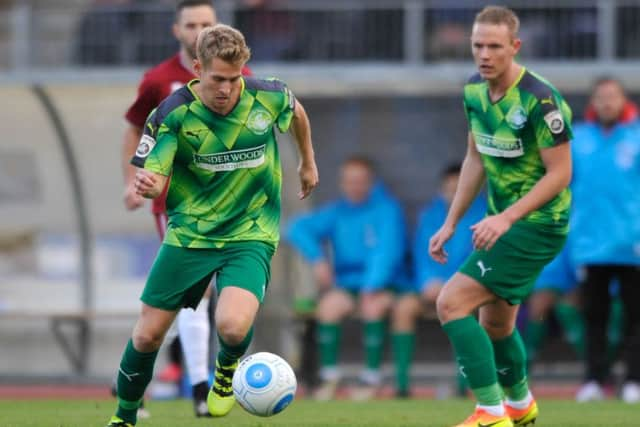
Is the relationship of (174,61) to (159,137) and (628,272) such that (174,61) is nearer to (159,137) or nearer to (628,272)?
(159,137)

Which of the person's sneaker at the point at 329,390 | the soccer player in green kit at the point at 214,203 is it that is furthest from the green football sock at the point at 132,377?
the person's sneaker at the point at 329,390

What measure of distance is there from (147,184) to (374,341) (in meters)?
5.91

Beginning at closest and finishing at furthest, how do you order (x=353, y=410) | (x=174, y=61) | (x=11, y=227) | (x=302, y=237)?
(x=174, y=61) → (x=353, y=410) → (x=302, y=237) → (x=11, y=227)

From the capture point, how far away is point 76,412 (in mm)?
8656

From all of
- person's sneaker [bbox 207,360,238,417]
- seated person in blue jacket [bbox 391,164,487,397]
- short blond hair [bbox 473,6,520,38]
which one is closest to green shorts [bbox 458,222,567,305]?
short blond hair [bbox 473,6,520,38]

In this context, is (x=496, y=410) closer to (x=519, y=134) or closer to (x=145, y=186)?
(x=519, y=134)

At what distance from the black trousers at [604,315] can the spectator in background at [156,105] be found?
3.65m

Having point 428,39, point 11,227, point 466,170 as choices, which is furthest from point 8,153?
point 466,170

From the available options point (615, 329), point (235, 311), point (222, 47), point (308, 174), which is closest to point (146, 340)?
point (235, 311)

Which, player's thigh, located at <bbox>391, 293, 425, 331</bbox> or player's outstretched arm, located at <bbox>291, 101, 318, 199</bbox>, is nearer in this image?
player's outstretched arm, located at <bbox>291, 101, 318, 199</bbox>

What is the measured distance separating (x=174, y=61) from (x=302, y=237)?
398 cm

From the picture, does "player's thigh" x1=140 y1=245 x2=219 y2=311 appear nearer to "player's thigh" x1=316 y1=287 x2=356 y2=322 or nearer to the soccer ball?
the soccer ball

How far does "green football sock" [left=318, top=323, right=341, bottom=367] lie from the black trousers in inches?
83.2

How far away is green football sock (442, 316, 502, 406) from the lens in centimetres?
679
